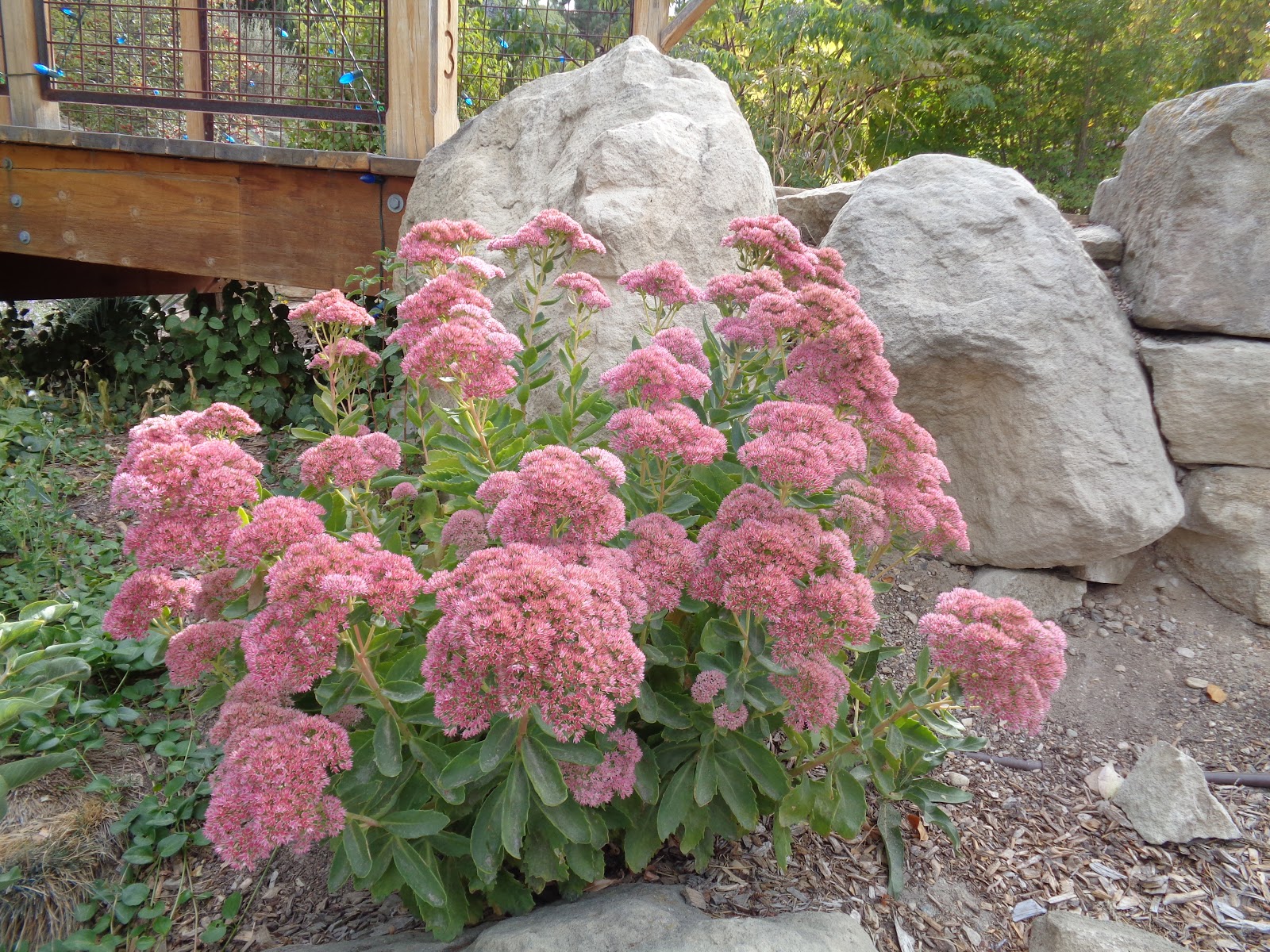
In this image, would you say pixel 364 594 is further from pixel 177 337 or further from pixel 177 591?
pixel 177 337

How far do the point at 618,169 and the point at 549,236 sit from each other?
3.86 feet

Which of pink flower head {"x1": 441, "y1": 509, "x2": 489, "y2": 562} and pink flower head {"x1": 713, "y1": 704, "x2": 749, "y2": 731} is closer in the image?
pink flower head {"x1": 713, "y1": 704, "x2": 749, "y2": 731}

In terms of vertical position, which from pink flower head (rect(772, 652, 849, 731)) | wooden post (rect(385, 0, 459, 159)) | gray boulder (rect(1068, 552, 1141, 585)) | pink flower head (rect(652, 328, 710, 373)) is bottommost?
gray boulder (rect(1068, 552, 1141, 585))

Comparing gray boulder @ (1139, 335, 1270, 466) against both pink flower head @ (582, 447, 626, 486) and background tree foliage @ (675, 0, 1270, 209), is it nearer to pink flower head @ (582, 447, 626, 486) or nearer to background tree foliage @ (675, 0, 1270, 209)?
pink flower head @ (582, 447, 626, 486)

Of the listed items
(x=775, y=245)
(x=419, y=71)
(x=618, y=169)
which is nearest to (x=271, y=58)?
(x=419, y=71)

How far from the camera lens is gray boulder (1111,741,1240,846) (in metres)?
2.47

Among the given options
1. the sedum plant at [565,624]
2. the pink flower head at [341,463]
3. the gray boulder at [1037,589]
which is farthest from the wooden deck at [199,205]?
the gray boulder at [1037,589]

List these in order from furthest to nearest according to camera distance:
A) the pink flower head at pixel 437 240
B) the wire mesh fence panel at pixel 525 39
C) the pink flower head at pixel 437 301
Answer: the wire mesh fence panel at pixel 525 39
the pink flower head at pixel 437 240
the pink flower head at pixel 437 301

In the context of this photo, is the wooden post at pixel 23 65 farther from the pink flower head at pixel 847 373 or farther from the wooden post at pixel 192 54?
the pink flower head at pixel 847 373

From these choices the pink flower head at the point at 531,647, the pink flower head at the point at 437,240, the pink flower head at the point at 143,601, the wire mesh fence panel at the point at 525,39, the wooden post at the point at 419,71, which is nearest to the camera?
the pink flower head at the point at 531,647

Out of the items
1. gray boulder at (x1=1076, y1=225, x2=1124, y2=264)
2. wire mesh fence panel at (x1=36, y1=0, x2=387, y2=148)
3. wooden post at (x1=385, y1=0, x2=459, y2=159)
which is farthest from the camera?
wire mesh fence panel at (x1=36, y1=0, x2=387, y2=148)

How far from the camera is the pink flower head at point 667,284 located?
8.16ft

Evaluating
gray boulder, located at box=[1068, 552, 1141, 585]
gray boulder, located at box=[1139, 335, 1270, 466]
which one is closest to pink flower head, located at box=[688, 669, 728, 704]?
gray boulder, located at box=[1068, 552, 1141, 585]

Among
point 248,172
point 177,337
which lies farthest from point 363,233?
point 177,337
